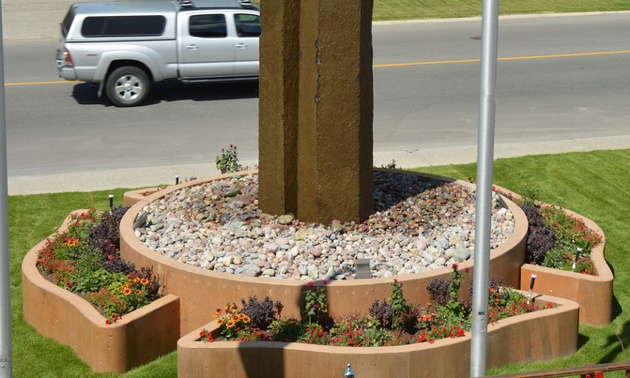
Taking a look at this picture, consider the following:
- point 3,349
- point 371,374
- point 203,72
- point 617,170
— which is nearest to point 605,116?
point 617,170

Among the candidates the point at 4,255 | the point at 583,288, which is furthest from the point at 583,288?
the point at 4,255

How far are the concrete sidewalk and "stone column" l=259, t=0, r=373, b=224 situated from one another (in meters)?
3.92

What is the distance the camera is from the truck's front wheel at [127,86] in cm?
2000

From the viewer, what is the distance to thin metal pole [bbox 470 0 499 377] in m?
8.22

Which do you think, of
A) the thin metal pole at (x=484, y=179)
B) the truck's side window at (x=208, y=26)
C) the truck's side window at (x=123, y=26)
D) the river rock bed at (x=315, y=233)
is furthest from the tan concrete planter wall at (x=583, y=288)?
the truck's side window at (x=123, y=26)

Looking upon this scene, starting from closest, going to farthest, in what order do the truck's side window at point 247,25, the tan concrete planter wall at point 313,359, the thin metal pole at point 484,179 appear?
the thin metal pole at point 484,179, the tan concrete planter wall at point 313,359, the truck's side window at point 247,25

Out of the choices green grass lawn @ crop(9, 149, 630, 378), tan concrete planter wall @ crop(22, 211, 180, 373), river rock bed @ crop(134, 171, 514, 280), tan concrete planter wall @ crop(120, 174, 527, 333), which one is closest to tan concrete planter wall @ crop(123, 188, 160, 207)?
river rock bed @ crop(134, 171, 514, 280)

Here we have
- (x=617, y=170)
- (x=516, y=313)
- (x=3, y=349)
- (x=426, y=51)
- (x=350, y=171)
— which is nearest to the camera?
(x=3, y=349)

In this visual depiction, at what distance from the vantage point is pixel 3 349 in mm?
7422

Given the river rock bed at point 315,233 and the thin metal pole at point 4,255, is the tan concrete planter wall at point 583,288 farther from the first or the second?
the thin metal pole at point 4,255

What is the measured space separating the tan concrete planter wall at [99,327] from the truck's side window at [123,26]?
955cm

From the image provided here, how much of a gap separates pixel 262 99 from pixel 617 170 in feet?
21.9

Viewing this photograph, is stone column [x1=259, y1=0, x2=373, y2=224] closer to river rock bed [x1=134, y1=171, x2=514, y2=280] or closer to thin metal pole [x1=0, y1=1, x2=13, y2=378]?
river rock bed [x1=134, y1=171, x2=514, y2=280]

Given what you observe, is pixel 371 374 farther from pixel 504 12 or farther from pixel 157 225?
pixel 504 12
